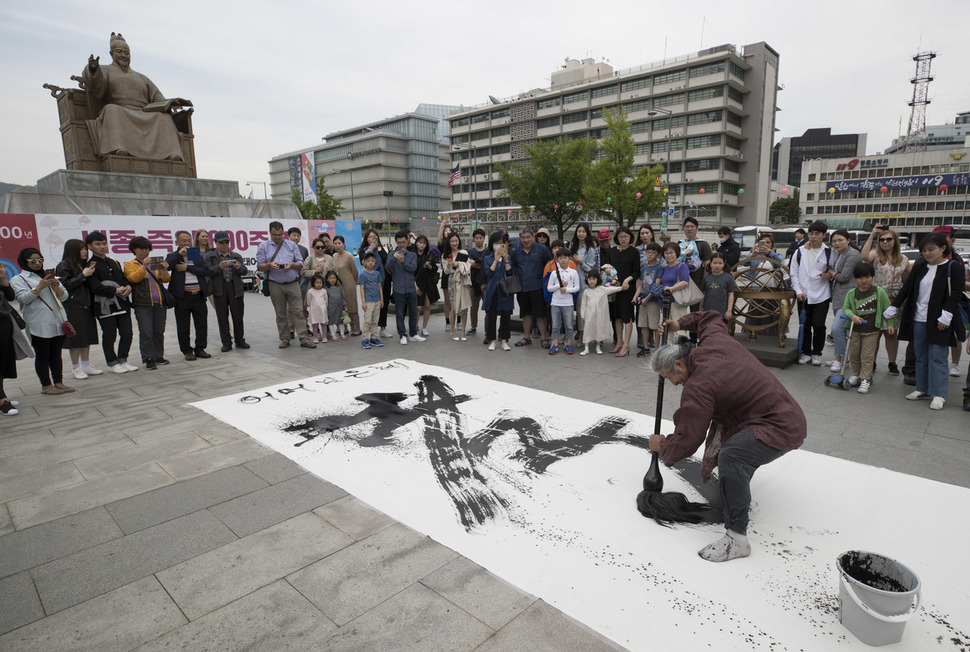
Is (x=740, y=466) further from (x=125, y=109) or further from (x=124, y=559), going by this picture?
(x=125, y=109)

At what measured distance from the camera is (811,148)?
5915 inches

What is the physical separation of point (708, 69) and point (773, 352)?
50.2 m

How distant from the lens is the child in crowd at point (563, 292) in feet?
24.0

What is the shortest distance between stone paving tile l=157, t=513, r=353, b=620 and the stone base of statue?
49.4ft

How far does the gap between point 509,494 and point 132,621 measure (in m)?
2.05

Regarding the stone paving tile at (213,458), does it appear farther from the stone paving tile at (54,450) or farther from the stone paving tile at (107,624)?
the stone paving tile at (107,624)

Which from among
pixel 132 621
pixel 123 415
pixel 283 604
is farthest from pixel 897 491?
pixel 123 415

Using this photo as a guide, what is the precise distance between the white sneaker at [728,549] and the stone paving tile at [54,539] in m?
3.28

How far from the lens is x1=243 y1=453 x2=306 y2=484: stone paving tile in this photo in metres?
3.68

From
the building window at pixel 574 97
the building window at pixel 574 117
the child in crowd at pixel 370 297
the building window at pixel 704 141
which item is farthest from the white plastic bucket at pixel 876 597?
the building window at pixel 574 97

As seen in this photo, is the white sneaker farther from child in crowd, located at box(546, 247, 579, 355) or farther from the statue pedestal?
child in crowd, located at box(546, 247, 579, 355)

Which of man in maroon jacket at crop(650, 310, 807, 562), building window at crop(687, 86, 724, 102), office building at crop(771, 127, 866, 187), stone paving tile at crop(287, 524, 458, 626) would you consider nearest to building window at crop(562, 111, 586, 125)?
building window at crop(687, 86, 724, 102)

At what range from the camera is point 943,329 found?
469cm

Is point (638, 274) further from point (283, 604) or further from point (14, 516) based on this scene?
point (14, 516)
